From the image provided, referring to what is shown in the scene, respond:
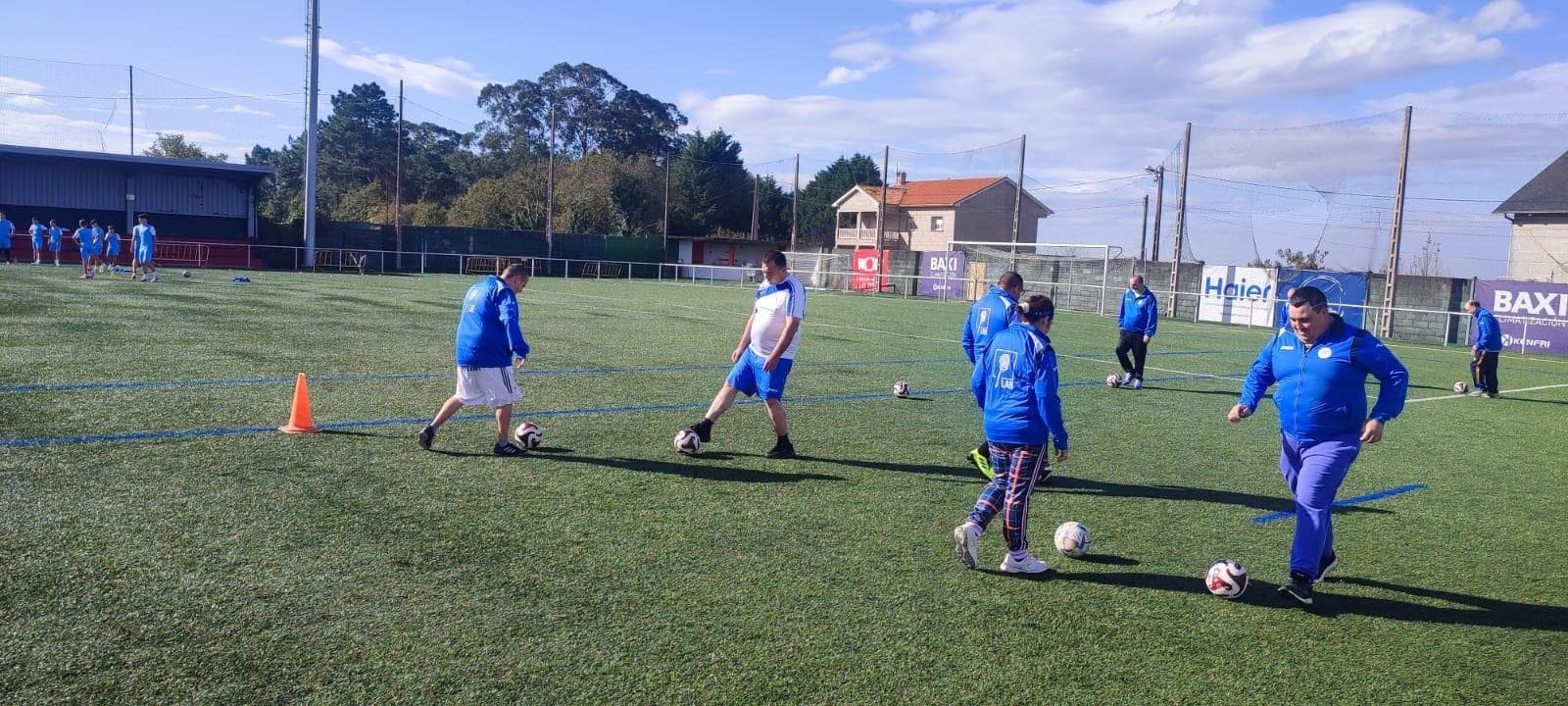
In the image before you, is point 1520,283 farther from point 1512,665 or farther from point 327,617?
point 327,617

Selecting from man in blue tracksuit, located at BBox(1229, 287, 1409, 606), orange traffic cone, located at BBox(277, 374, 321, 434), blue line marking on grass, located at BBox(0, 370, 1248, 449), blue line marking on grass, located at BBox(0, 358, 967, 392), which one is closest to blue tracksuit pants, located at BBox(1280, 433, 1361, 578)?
man in blue tracksuit, located at BBox(1229, 287, 1409, 606)

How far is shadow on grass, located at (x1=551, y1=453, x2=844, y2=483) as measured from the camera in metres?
7.14

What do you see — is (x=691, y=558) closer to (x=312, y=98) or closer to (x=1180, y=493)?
(x=1180, y=493)

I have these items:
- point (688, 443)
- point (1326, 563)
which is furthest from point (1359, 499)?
point (688, 443)

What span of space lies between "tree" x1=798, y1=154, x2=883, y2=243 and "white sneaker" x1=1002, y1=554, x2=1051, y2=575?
69.9 metres

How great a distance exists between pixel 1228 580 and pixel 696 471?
382cm

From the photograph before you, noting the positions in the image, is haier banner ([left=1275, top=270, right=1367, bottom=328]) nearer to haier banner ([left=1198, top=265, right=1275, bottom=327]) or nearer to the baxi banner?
haier banner ([left=1198, top=265, right=1275, bottom=327])

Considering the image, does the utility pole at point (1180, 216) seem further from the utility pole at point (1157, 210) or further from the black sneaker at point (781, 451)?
the black sneaker at point (781, 451)

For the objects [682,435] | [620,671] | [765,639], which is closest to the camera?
[620,671]

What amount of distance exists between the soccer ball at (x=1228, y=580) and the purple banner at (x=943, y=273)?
107ft

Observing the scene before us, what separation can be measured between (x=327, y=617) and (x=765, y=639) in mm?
1931

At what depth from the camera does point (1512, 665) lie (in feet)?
14.1

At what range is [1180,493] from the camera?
729 centimetres

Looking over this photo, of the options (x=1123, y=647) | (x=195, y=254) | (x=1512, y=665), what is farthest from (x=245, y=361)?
(x=195, y=254)
